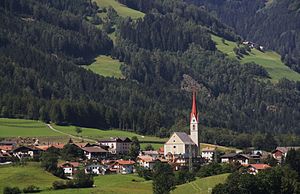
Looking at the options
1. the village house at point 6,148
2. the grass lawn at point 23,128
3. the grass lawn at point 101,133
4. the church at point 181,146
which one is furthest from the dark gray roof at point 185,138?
the village house at point 6,148

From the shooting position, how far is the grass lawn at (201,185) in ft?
348

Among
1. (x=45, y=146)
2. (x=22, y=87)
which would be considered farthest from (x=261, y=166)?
(x=22, y=87)

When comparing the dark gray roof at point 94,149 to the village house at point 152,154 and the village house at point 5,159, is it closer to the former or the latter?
the village house at point 152,154

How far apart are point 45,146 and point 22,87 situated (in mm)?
55205

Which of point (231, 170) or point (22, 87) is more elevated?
point (22, 87)

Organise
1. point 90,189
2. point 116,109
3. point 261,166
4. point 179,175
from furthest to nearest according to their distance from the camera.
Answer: point 116,109
point 261,166
point 179,175
point 90,189

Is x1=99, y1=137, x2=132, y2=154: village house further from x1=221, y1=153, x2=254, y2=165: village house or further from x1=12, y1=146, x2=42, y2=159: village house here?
x1=221, y1=153, x2=254, y2=165: village house

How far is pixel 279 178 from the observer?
108062 mm

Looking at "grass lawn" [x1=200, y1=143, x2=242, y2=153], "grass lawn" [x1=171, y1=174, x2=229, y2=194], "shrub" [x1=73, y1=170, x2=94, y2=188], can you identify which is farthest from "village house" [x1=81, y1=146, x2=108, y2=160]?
"grass lawn" [x1=171, y1=174, x2=229, y2=194]

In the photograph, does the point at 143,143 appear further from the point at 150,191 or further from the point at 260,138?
the point at 150,191

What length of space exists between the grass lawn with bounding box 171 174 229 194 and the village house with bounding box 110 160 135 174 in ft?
50.6

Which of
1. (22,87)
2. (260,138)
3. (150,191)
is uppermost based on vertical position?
(22,87)

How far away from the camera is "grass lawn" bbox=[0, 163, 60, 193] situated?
10764cm

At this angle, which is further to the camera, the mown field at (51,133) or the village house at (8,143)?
the mown field at (51,133)
